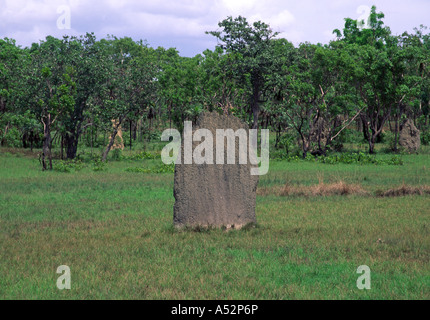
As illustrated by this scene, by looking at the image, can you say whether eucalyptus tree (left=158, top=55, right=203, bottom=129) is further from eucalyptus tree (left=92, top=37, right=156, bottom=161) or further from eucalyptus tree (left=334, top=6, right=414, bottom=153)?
eucalyptus tree (left=334, top=6, right=414, bottom=153)

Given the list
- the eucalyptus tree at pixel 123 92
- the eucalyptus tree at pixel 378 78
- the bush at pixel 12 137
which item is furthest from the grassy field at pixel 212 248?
the bush at pixel 12 137

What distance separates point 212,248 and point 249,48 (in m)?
31.5

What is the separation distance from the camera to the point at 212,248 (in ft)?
35.2

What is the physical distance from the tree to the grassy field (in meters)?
21.4

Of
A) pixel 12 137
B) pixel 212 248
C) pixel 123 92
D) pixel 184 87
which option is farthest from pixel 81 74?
pixel 212 248

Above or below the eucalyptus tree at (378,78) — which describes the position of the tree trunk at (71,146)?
below

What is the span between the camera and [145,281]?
8414 millimetres

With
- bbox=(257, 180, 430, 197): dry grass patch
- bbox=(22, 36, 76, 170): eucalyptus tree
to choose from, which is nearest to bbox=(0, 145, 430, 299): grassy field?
bbox=(257, 180, 430, 197): dry grass patch

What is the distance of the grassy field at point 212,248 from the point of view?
809 cm

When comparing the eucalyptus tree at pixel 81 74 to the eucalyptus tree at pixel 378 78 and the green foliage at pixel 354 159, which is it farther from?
the eucalyptus tree at pixel 378 78

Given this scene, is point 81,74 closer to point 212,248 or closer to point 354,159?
point 354,159

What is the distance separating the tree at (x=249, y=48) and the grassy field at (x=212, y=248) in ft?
70.1
